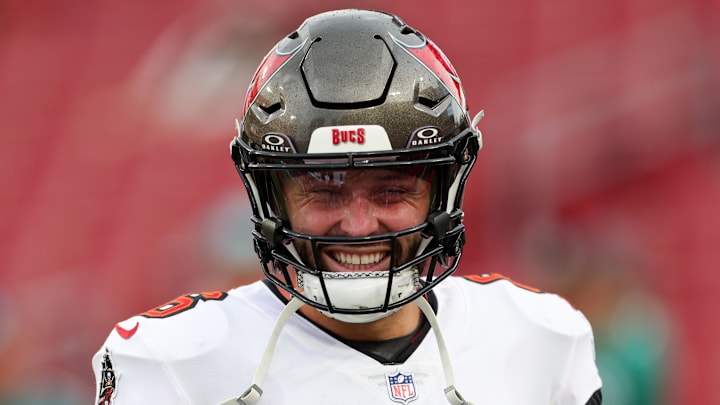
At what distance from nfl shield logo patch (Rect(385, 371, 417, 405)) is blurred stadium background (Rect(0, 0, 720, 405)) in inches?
76.8

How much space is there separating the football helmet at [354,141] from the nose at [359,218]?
16 millimetres

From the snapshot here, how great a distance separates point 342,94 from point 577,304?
228 cm

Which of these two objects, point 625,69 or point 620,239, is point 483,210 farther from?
point 625,69

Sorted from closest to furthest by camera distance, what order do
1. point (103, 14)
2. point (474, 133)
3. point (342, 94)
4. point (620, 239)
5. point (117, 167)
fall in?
point (342, 94) → point (474, 133) → point (620, 239) → point (117, 167) → point (103, 14)

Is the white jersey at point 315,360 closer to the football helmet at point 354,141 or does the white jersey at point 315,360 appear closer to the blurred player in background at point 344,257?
the blurred player in background at point 344,257

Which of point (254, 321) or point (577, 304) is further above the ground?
point (254, 321)

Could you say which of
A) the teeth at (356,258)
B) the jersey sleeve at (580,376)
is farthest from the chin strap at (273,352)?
the jersey sleeve at (580,376)

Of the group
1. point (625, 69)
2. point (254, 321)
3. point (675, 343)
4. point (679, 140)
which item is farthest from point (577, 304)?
point (254, 321)

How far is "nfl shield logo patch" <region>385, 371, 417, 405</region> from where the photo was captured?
1.52 meters

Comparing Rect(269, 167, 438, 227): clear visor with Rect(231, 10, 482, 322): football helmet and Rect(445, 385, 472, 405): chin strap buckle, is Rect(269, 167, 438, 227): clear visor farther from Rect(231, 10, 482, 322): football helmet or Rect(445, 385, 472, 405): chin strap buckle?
Rect(445, 385, 472, 405): chin strap buckle

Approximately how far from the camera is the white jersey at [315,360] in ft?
4.94

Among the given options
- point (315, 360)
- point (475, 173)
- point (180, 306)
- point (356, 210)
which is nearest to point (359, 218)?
point (356, 210)

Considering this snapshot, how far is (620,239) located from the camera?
3.80 m

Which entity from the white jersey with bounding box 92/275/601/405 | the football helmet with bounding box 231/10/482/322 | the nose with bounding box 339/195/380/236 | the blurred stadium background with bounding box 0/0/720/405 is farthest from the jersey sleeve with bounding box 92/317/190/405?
the blurred stadium background with bounding box 0/0/720/405
